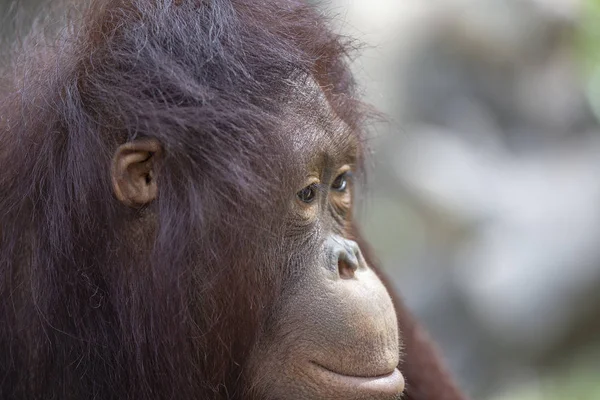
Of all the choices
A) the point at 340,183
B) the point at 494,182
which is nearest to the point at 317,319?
the point at 340,183

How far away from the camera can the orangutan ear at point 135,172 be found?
2289mm

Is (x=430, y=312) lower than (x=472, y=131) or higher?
lower

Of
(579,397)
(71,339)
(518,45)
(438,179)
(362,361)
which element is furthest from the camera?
(518,45)

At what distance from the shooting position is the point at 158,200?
2291 mm

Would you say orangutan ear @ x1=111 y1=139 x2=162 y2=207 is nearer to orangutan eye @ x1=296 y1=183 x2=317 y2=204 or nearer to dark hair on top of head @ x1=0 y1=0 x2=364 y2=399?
dark hair on top of head @ x1=0 y1=0 x2=364 y2=399

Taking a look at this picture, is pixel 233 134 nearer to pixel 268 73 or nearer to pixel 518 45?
pixel 268 73

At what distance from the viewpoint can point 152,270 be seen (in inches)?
90.2

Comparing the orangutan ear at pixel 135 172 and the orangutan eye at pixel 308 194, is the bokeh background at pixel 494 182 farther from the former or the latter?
the orangutan ear at pixel 135 172

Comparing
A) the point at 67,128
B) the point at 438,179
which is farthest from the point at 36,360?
the point at 438,179

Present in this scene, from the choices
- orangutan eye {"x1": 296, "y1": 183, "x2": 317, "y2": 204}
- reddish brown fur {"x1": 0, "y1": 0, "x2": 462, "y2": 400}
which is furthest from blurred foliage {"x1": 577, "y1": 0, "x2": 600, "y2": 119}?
orangutan eye {"x1": 296, "y1": 183, "x2": 317, "y2": 204}

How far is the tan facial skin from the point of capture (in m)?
2.27

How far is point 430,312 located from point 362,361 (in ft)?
16.0

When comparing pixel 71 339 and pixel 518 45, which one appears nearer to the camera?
pixel 71 339

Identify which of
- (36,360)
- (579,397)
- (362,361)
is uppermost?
(362,361)
